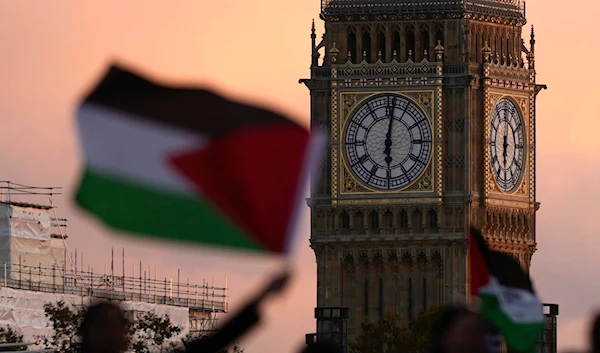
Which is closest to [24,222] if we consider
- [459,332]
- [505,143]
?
[505,143]

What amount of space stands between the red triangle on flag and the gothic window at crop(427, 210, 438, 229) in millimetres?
87553

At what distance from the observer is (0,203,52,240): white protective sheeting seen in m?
95.3

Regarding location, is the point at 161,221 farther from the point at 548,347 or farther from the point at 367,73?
the point at 367,73

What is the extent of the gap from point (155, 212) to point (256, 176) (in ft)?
1.75

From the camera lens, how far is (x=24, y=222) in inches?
3780

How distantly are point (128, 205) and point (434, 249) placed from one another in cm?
8777

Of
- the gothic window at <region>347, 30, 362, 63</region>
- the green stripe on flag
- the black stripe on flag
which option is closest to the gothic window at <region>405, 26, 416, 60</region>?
the gothic window at <region>347, 30, 362, 63</region>

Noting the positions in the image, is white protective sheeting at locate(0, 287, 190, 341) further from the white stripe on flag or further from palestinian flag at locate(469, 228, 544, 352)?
the white stripe on flag

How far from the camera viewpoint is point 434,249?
10262 centimetres

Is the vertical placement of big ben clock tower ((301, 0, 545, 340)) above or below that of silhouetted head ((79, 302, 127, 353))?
above

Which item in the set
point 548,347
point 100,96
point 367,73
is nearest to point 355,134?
point 367,73

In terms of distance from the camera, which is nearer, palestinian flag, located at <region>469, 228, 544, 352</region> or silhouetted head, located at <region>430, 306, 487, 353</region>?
silhouetted head, located at <region>430, 306, 487, 353</region>

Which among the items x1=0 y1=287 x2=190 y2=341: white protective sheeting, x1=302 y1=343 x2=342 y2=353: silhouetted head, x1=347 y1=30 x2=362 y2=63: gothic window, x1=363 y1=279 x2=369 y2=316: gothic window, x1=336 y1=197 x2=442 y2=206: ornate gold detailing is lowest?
x1=302 y1=343 x2=342 y2=353: silhouetted head

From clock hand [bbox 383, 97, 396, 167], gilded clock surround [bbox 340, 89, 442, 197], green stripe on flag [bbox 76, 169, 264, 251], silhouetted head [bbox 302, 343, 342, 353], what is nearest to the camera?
green stripe on flag [bbox 76, 169, 264, 251]
